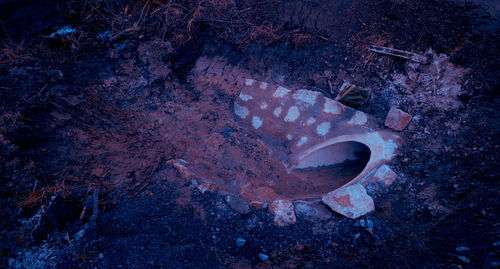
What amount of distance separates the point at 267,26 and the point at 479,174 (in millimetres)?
3150

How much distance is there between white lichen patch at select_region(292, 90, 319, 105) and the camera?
3.49 metres

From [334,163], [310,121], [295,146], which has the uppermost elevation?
[310,121]

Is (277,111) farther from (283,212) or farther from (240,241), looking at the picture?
(240,241)

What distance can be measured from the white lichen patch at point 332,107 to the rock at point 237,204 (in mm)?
1788

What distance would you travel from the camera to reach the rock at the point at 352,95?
3248 mm

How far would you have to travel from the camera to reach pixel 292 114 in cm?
361

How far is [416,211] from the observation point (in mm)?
2332

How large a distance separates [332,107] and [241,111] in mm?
1367

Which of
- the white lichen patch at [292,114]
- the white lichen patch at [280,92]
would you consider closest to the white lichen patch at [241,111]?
the white lichen patch at [280,92]

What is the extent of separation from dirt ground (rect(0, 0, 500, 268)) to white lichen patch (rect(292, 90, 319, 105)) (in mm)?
222

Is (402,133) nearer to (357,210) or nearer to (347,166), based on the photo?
(347,166)

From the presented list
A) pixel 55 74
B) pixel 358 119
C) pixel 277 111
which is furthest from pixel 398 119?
pixel 55 74

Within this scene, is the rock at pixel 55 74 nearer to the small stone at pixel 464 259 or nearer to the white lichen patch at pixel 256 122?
the white lichen patch at pixel 256 122

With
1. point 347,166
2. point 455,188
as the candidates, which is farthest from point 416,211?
point 347,166
